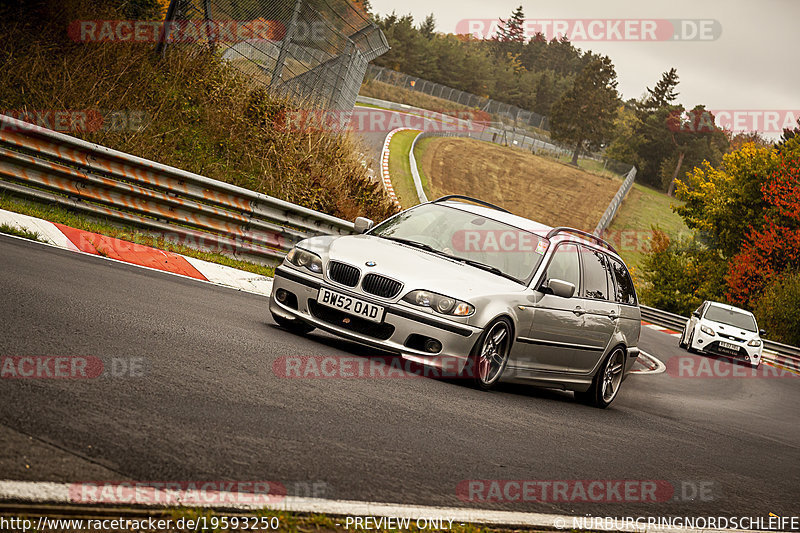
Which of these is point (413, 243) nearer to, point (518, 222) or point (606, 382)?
point (518, 222)

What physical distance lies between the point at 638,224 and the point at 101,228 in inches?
2264

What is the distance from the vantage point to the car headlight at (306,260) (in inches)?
316

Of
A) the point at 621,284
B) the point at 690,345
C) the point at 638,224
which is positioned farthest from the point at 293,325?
the point at 638,224

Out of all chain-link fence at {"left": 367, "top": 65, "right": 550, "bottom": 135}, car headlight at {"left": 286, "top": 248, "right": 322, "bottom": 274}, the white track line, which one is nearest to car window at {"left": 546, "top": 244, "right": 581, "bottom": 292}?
car headlight at {"left": 286, "top": 248, "right": 322, "bottom": 274}

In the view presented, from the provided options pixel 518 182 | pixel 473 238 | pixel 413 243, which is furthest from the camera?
pixel 518 182

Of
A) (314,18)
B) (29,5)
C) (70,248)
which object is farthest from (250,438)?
(314,18)

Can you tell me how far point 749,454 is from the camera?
8.55m

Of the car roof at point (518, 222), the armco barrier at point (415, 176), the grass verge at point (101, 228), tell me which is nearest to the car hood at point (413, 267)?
the car roof at point (518, 222)

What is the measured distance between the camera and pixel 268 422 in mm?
4855

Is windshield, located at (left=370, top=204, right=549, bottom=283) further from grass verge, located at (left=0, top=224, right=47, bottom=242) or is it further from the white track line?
the white track line

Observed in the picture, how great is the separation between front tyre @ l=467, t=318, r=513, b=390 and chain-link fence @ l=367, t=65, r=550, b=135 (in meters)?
75.5

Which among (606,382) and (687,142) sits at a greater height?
(687,142)

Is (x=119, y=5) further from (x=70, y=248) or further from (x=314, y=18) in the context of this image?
(x=70, y=248)

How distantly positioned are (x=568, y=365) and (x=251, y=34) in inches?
402
